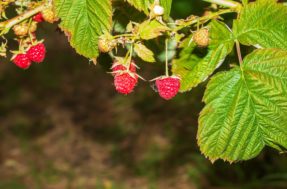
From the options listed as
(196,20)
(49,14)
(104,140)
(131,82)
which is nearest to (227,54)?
(196,20)

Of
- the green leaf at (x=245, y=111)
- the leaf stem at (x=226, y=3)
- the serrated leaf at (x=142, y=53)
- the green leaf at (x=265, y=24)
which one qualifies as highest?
the leaf stem at (x=226, y=3)

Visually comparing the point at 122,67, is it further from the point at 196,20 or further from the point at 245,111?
the point at 245,111

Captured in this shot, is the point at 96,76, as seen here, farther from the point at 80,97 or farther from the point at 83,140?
the point at 83,140

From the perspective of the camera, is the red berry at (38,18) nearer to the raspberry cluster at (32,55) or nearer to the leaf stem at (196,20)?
the raspberry cluster at (32,55)

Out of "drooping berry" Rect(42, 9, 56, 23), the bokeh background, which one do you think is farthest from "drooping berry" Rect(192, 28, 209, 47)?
the bokeh background

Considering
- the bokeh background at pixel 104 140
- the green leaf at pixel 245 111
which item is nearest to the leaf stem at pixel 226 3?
the green leaf at pixel 245 111

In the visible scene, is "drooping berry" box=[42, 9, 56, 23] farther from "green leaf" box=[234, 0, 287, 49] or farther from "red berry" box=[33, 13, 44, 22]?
"green leaf" box=[234, 0, 287, 49]
